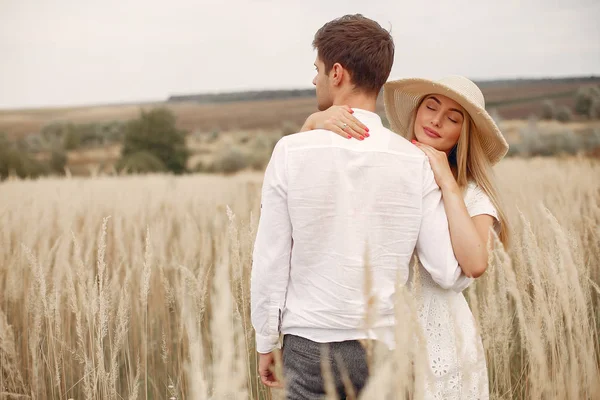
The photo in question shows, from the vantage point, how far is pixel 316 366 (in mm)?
1527

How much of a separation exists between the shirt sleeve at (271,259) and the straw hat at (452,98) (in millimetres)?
628

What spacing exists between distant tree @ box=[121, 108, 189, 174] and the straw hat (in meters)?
20.4

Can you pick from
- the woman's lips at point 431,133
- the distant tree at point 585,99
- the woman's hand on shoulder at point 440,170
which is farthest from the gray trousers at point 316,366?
the distant tree at point 585,99

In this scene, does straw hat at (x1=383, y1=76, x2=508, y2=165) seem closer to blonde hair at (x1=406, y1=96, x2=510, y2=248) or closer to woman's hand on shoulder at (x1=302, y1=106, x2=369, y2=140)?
blonde hair at (x1=406, y1=96, x2=510, y2=248)

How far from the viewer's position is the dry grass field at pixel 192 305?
137cm

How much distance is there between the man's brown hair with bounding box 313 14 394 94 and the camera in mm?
1541

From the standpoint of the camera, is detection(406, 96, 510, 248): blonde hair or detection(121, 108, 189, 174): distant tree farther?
detection(121, 108, 189, 174): distant tree

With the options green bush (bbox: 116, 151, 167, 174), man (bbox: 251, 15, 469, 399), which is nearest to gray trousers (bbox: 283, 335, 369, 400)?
man (bbox: 251, 15, 469, 399)

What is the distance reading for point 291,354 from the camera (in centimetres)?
157

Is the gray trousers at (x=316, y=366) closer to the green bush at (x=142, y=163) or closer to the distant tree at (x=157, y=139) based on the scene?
the green bush at (x=142, y=163)

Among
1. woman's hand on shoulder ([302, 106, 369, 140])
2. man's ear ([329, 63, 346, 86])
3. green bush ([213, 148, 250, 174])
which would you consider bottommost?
green bush ([213, 148, 250, 174])

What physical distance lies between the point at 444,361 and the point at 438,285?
0.21 m

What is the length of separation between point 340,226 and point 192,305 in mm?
1263

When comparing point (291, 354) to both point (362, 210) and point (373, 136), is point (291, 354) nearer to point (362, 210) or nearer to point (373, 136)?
point (362, 210)
